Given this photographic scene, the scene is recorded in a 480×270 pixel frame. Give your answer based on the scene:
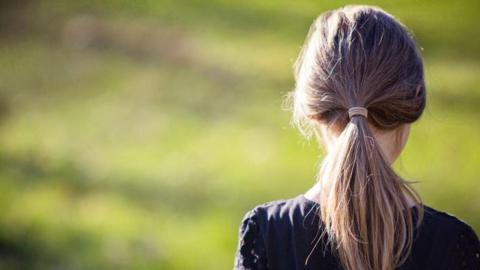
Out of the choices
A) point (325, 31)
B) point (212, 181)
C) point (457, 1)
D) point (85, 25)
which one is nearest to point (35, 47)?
point (85, 25)

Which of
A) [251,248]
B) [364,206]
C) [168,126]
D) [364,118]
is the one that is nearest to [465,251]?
[364,206]

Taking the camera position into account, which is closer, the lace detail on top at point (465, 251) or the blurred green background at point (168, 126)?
the lace detail on top at point (465, 251)

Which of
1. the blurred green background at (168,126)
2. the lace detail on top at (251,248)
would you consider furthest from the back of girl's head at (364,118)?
the blurred green background at (168,126)

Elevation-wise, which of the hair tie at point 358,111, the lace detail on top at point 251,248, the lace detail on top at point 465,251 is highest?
the hair tie at point 358,111

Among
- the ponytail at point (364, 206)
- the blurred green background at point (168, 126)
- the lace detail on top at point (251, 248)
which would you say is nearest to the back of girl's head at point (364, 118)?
the ponytail at point (364, 206)

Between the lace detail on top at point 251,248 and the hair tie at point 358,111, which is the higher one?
the hair tie at point 358,111

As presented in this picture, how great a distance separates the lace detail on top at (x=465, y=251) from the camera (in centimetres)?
182

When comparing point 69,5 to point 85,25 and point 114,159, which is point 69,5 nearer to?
point 85,25

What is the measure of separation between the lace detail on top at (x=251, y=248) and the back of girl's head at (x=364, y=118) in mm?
149

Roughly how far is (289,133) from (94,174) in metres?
1.02

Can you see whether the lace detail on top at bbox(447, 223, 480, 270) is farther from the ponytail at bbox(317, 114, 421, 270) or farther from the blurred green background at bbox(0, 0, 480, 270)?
the blurred green background at bbox(0, 0, 480, 270)

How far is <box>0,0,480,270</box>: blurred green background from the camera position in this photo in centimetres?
396

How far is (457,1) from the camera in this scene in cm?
536

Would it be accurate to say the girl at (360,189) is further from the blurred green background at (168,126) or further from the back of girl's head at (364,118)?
the blurred green background at (168,126)
